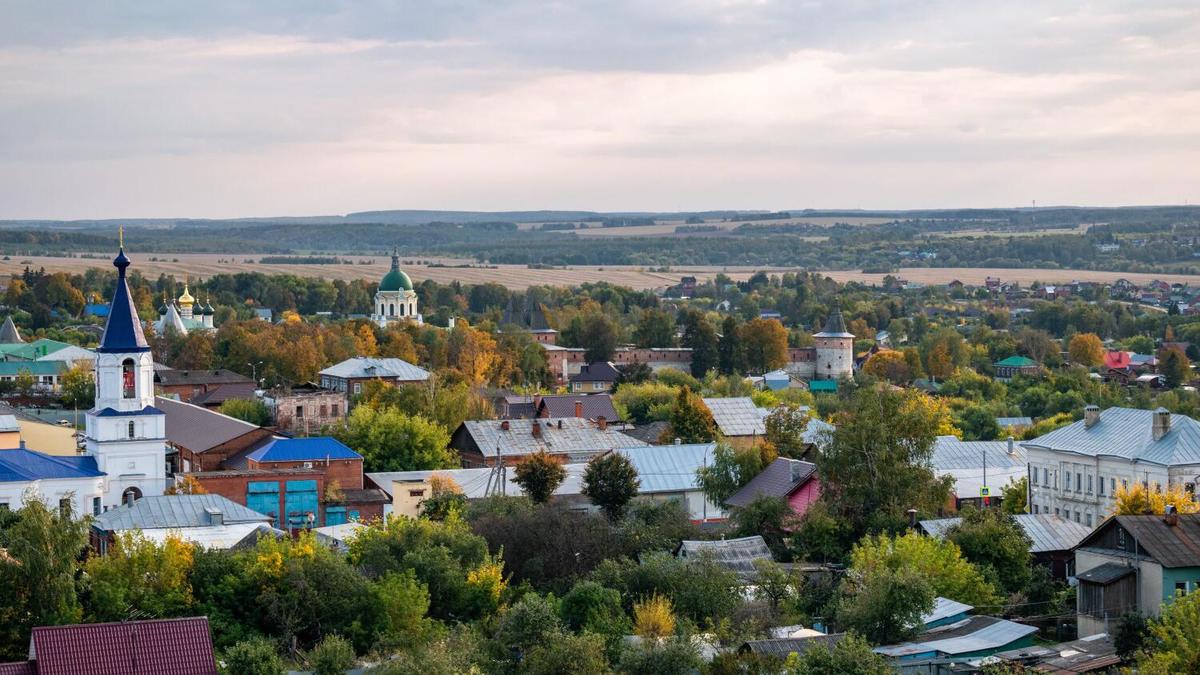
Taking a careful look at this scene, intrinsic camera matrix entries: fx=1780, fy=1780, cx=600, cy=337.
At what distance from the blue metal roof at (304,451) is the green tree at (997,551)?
17.3 meters

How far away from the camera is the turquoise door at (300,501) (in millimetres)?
43938

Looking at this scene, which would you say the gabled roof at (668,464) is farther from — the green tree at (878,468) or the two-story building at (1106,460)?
the two-story building at (1106,460)

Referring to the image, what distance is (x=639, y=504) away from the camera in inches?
1694

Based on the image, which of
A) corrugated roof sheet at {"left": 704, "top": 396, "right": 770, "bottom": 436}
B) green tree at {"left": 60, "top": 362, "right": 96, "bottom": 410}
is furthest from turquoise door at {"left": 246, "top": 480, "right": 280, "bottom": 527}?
green tree at {"left": 60, "top": 362, "right": 96, "bottom": 410}

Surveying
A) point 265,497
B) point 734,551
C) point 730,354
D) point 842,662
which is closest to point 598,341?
point 730,354

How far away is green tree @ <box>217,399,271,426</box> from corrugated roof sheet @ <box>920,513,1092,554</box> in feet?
99.8

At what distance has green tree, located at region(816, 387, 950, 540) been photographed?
40.5 m

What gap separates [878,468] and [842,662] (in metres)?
15.9

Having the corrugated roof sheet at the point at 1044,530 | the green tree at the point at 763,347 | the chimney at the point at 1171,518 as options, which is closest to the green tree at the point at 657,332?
the green tree at the point at 763,347

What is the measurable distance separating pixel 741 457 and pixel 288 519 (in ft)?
37.8

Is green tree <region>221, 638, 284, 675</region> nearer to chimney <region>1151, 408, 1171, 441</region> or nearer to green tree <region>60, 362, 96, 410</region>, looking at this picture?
chimney <region>1151, 408, 1171, 441</region>

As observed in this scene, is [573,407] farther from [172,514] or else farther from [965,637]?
[965,637]

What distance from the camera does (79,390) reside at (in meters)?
69.4

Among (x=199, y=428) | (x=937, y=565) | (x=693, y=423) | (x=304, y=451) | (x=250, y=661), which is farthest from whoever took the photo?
(x=693, y=423)
